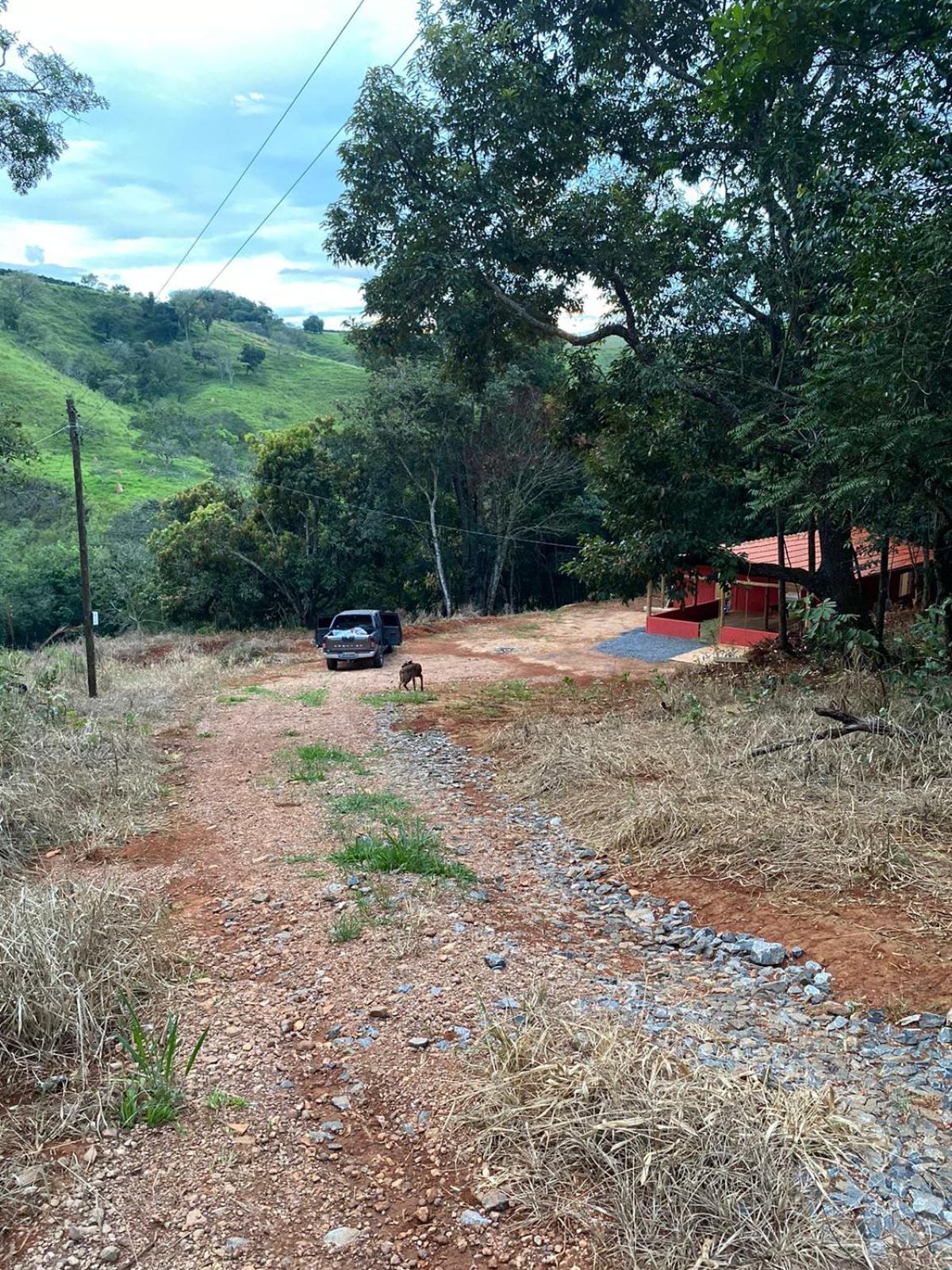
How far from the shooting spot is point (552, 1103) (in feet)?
8.99

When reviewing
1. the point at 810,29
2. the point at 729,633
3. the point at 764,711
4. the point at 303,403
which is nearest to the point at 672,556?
the point at 764,711

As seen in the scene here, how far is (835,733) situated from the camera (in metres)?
6.56

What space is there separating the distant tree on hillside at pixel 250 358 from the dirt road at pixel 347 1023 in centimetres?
6145

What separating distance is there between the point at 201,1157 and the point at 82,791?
4.86 m

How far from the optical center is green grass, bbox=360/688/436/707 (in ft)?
40.5

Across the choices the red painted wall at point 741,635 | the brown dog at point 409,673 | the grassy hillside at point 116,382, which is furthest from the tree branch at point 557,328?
the grassy hillside at point 116,382

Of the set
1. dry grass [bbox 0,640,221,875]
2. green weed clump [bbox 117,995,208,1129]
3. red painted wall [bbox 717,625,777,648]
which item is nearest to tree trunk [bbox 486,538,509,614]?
red painted wall [bbox 717,625,777,648]

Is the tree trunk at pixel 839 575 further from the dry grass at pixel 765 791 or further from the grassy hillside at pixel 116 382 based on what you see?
the grassy hillside at pixel 116 382

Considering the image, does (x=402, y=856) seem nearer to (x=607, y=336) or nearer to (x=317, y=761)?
(x=317, y=761)

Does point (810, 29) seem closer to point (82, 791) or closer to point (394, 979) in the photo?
point (394, 979)

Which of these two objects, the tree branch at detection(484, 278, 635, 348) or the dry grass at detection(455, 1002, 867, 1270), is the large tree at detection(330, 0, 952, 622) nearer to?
the tree branch at detection(484, 278, 635, 348)

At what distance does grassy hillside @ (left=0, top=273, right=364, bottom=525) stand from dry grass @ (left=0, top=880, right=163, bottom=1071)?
34681 mm

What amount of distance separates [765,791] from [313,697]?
29.2 ft

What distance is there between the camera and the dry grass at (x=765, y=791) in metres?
4.84
